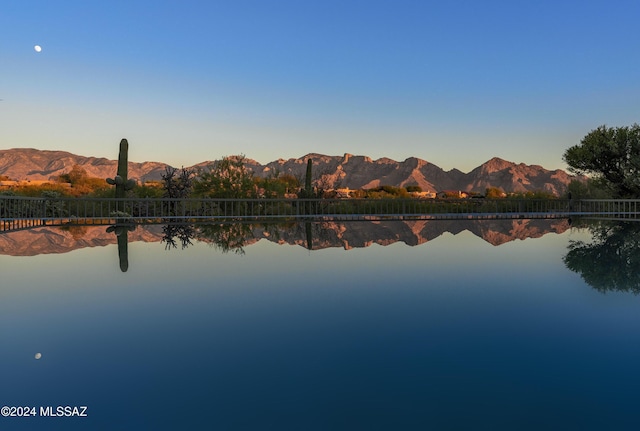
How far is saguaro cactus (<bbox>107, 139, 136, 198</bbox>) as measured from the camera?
1342 cm

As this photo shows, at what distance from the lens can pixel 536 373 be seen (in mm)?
1850

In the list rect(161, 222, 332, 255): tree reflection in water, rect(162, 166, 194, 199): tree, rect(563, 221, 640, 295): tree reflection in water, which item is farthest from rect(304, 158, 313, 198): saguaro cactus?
rect(563, 221, 640, 295): tree reflection in water

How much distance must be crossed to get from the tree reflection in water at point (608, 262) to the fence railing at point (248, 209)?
657cm

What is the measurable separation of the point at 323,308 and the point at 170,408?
148 cm

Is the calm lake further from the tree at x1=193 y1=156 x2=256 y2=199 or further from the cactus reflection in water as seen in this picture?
the tree at x1=193 y1=156 x2=256 y2=199

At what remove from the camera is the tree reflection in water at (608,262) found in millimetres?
3723

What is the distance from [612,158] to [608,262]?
1707cm

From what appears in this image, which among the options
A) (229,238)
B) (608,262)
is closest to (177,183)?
(229,238)

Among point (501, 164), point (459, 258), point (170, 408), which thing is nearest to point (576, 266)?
point (459, 258)

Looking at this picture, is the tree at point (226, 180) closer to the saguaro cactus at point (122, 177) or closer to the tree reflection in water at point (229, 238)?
the saguaro cactus at point (122, 177)

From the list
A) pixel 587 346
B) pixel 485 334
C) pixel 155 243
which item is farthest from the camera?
pixel 155 243

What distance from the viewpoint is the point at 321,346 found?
2.17m

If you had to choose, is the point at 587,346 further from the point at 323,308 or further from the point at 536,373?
the point at 323,308

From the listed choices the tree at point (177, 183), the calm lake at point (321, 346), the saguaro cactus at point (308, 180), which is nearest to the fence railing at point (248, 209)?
the tree at point (177, 183)
